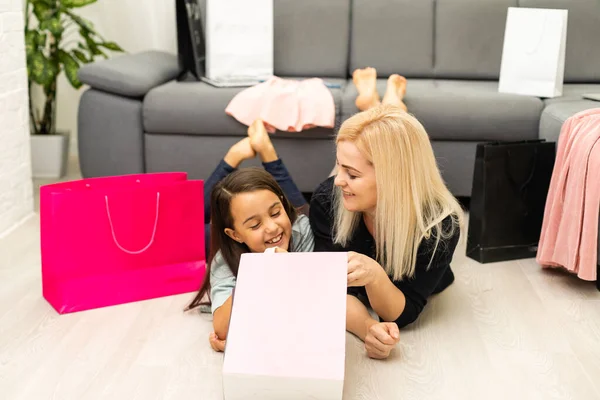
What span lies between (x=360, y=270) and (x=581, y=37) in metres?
2.00

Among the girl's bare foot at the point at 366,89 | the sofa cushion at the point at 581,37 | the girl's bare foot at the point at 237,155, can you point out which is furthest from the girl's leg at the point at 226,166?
the sofa cushion at the point at 581,37

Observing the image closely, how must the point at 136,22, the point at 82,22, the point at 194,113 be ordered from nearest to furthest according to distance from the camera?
the point at 194,113, the point at 82,22, the point at 136,22

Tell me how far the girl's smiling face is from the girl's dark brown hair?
17mm

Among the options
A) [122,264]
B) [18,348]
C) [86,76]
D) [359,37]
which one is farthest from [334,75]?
[18,348]

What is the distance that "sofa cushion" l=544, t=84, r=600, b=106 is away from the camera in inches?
113

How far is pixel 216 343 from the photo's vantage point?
6.13ft

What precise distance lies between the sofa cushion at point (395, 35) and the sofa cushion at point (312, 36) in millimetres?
66

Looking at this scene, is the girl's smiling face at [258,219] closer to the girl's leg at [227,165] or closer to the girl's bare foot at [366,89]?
the girl's leg at [227,165]

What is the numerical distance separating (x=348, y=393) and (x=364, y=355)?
0.19 m

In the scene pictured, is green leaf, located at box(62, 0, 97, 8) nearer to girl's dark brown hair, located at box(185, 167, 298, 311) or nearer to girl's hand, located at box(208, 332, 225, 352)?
girl's dark brown hair, located at box(185, 167, 298, 311)

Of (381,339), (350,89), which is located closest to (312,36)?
(350,89)

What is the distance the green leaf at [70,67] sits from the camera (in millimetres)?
3332

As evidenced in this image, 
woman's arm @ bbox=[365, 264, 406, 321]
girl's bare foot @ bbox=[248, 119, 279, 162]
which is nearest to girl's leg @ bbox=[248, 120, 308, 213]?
girl's bare foot @ bbox=[248, 119, 279, 162]

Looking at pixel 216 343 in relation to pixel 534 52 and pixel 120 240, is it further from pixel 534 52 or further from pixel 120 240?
pixel 534 52
